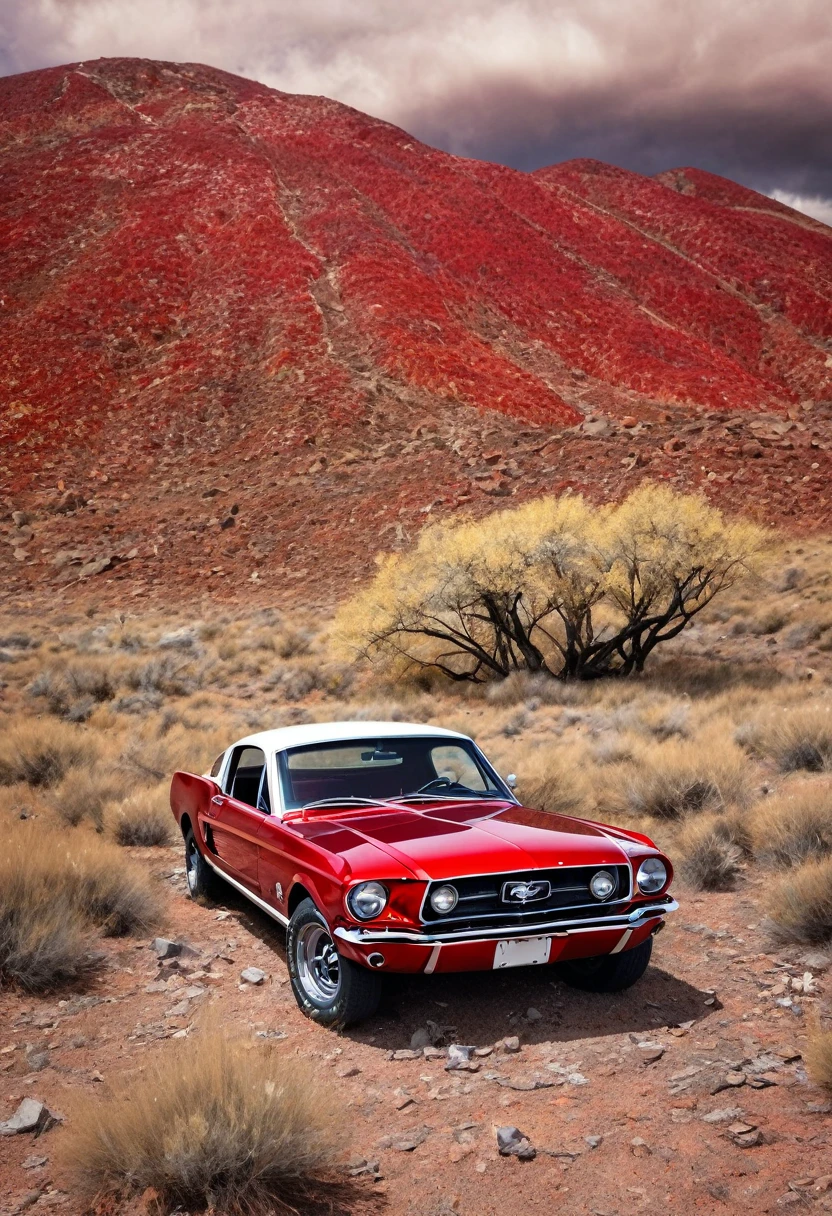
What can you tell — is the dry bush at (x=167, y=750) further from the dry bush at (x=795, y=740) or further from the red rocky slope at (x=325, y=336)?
the red rocky slope at (x=325, y=336)

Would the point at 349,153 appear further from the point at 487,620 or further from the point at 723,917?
the point at 723,917

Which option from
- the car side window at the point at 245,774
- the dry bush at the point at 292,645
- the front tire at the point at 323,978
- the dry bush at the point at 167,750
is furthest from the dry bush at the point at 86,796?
the dry bush at the point at 292,645

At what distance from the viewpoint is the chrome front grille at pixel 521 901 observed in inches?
185

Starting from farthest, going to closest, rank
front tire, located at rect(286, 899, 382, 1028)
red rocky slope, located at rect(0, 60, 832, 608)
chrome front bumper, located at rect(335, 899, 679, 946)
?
1. red rocky slope, located at rect(0, 60, 832, 608)
2. front tire, located at rect(286, 899, 382, 1028)
3. chrome front bumper, located at rect(335, 899, 679, 946)

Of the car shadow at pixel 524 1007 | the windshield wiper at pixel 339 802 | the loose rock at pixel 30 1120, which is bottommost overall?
the car shadow at pixel 524 1007

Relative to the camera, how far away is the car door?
6.07 m

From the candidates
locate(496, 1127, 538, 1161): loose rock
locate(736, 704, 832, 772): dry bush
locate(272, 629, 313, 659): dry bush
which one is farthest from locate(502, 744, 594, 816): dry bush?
locate(272, 629, 313, 659): dry bush

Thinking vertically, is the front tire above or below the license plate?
below

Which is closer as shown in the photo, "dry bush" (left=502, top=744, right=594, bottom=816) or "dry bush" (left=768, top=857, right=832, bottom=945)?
"dry bush" (left=768, top=857, right=832, bottom=945)

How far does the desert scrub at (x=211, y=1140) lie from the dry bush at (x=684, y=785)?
629cm

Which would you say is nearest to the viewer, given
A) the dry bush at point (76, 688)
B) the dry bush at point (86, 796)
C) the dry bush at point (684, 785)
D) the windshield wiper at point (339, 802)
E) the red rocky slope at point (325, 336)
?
the windshield wiper at point (339, 802)

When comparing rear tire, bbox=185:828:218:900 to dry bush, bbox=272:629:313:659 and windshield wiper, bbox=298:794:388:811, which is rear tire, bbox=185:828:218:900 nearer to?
windshield wiper, bbox=298:794:388:811

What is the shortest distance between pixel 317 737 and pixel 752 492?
81.1ft

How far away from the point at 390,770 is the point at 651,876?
195 cm
